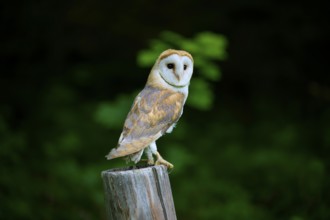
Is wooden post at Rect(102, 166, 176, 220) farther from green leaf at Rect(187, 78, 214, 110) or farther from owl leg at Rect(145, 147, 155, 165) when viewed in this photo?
green leaf at Rect(187, 78, 214, 110)

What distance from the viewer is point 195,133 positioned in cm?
695

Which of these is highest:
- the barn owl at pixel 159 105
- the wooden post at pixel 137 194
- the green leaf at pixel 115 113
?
the barn owl at pixel 159 105

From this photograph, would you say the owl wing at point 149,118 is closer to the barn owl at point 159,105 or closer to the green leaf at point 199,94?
the barn owl at point 159,105

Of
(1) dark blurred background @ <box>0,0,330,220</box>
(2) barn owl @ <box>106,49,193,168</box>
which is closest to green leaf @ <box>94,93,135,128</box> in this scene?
(1) dark blurred background @ <box>0,0,330,220</box>

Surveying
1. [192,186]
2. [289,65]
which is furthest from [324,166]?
[289,65]

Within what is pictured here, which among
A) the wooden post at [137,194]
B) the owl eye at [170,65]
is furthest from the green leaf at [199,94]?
the wooden post at [137,194]

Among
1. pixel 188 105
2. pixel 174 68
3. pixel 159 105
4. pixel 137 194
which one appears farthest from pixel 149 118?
pixel 188 105

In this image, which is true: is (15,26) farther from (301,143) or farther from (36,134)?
(301,143)

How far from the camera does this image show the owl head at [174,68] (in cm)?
297

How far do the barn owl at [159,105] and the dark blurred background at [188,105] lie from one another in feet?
7.76

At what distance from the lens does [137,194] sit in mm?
2648

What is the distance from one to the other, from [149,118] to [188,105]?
11.9ft

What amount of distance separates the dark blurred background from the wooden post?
271 centimetres

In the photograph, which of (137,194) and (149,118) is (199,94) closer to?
(149,118)
